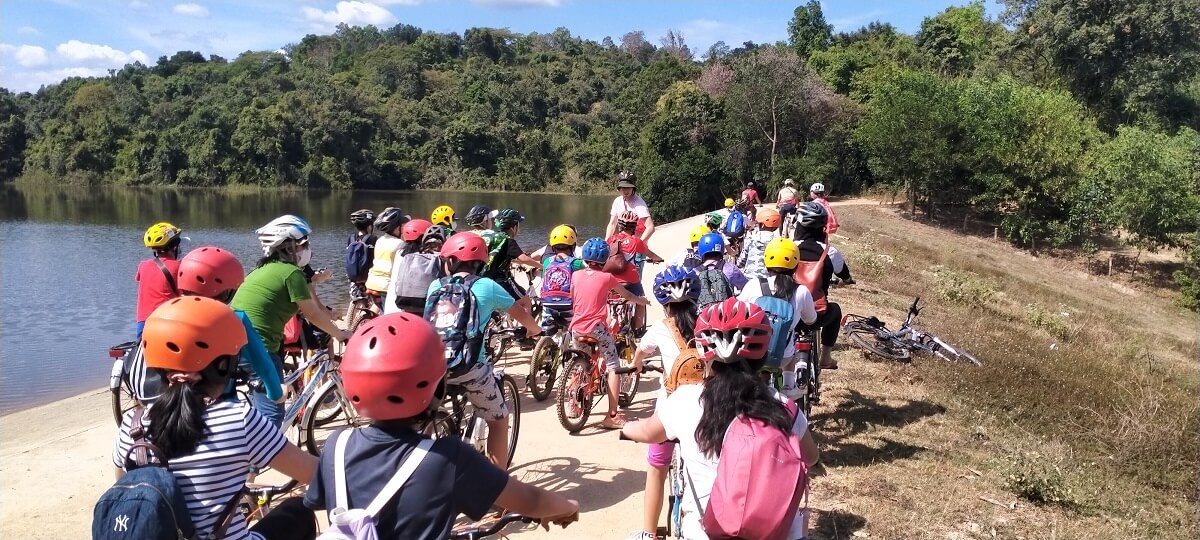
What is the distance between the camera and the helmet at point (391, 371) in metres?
2.38

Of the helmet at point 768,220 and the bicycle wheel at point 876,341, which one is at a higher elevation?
the helmet at point 768,220

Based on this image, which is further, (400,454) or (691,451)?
(691,451)

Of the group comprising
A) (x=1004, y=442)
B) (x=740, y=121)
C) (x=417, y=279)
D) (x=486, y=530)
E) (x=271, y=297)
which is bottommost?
(x=1004, y=442)

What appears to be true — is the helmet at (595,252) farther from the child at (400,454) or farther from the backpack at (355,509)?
the backpack at (355,509)

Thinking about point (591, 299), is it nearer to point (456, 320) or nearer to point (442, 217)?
point (456, 320)

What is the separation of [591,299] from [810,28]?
251ft

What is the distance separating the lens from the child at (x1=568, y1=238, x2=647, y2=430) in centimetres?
648

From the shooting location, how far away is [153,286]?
5.51 meters

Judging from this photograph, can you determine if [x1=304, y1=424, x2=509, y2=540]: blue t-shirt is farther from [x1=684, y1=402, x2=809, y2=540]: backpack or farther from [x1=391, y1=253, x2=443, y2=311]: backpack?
[x1=391, y1=253, x2=443, y2=311]: backpack

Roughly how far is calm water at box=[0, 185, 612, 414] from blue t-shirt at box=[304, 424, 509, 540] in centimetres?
1103

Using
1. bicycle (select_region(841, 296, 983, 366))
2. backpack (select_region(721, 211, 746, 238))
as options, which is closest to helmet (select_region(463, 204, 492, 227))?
backpack (select_region(721, 211, 746, 238))

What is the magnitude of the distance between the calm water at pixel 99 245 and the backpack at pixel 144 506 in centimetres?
1044

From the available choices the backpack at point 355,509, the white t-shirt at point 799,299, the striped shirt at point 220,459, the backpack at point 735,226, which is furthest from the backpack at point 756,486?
the backpack at point 735,226

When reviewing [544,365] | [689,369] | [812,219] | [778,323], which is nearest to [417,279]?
[689,369]
